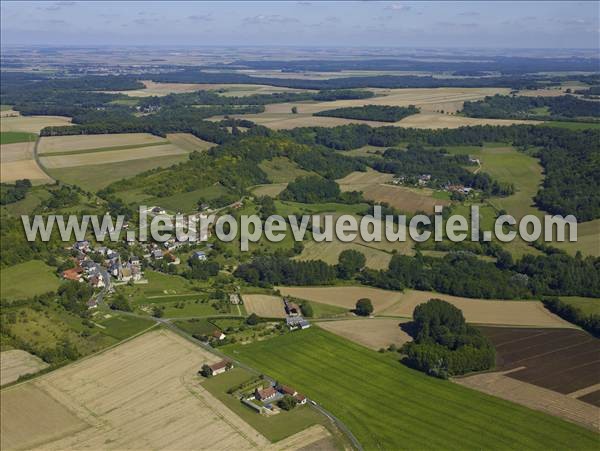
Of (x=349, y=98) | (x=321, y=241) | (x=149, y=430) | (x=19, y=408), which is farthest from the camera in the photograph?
(x=349, y=98)

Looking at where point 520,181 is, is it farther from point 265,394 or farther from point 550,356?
point 265,394

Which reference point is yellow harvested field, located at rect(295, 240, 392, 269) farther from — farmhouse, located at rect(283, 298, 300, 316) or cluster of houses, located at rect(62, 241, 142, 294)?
cluster of houses, located at rect(62, 241, 142, 294)

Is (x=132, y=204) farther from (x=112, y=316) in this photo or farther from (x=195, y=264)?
(x=112, y=316)

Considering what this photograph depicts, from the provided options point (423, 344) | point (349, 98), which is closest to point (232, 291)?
point (423, 344)

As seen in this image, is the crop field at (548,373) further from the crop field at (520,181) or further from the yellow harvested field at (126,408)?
the crop field at (520,181)

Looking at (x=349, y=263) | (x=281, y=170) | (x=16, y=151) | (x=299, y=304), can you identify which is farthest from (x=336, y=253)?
(x=16, y=151)

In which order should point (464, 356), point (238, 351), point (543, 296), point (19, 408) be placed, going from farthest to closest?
point (543, 296) < point (238, 351) < point (464, 356) < point (19, 408)

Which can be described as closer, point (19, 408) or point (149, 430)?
point (149, 430)

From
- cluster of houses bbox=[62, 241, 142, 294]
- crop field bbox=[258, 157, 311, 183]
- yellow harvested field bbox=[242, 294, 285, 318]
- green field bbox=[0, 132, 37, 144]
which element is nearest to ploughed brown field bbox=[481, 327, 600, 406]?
yellow harvested field bbox=[242, 294, 285, 318]
